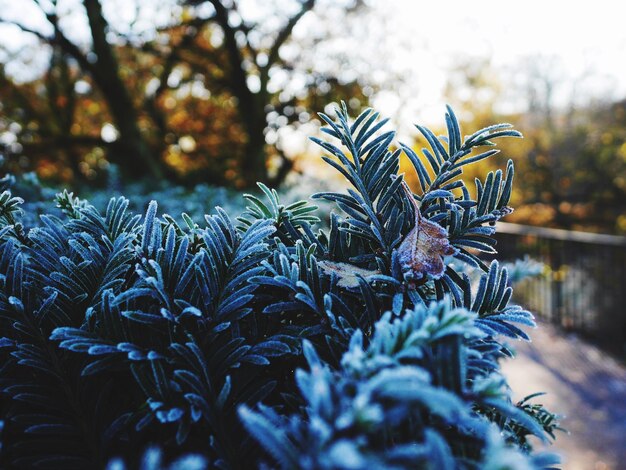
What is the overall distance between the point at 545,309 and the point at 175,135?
702 cm

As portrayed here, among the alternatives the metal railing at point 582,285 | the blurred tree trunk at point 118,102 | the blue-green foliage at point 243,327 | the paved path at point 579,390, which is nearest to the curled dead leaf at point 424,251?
the blue-green foliage at point 243,327

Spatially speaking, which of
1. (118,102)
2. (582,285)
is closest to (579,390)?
(582,285)

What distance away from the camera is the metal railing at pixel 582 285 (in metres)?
6.58

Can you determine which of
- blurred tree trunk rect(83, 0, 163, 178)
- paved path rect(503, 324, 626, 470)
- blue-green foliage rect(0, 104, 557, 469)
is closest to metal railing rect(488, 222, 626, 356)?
paved path rect(503, 324, 626, 470)

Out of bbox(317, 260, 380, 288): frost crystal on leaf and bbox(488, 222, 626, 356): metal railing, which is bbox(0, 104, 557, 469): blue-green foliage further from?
bbox(488, 222, 626, 356): metal railing

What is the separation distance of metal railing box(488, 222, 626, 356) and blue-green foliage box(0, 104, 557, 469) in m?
5.62

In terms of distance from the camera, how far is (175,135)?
388 inches

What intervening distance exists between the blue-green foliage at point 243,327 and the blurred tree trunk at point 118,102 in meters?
5.81

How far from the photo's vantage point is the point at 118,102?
6.71 meters

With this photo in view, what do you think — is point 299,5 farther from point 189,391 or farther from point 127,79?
point 189,391

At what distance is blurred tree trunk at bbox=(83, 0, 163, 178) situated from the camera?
6.48 m

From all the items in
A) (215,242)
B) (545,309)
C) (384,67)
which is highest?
(384,67)

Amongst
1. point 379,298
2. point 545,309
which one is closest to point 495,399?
point 379,298

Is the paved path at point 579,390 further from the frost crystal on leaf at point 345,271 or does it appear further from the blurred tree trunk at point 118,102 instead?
the blurred tree trunk at point 118,102
